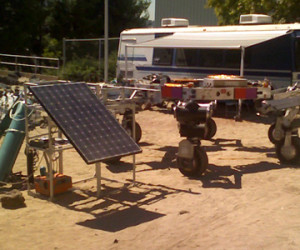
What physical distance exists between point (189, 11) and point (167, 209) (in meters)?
24.7

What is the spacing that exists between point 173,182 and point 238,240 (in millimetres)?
2725

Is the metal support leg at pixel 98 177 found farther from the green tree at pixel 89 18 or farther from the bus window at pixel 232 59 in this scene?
the green tree at pixel 89 18

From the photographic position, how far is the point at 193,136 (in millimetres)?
8680

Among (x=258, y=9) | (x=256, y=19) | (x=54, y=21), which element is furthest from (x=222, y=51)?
(x=54, y=21)

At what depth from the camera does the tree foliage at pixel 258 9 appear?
67.5 feet

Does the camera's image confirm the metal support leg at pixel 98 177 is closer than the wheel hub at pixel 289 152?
Yes

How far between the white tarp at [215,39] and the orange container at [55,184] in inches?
307

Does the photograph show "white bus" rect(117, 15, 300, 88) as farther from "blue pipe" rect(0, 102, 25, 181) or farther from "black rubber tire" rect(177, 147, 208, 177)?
"blue pipe" rect(0, 102, 25, 181)

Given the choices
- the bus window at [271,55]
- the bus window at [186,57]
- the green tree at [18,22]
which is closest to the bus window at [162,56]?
the bus window at [186,57]

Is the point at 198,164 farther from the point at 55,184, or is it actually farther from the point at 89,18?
the point at 89,18

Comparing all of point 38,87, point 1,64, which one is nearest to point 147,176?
point 38,87

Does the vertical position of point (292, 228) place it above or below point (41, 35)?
below

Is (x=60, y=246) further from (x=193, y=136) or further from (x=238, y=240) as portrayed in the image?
(x=193, y=136)

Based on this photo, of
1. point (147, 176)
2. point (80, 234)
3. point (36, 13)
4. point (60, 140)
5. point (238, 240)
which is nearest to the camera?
point (238, 240)
